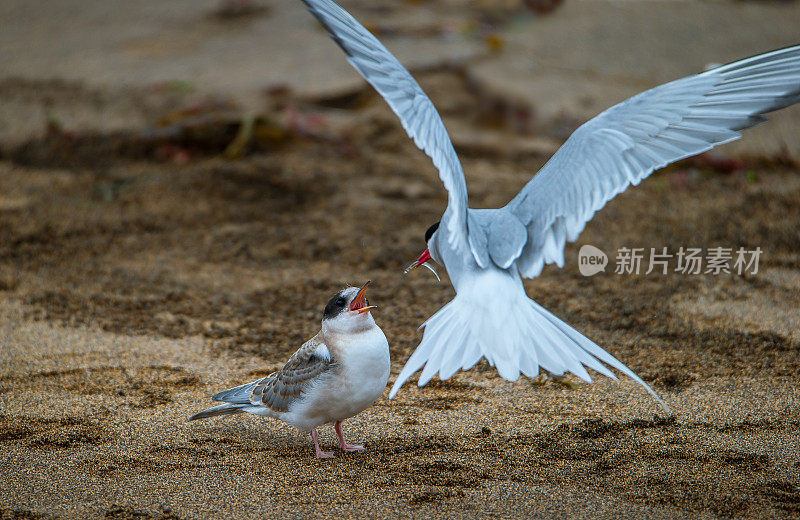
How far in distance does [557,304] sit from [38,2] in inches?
253

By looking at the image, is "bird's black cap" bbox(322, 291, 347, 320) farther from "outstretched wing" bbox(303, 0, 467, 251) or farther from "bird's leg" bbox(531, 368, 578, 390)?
"bird's leg" bbox(531, 368, 578, 390)

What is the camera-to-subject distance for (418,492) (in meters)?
2.44

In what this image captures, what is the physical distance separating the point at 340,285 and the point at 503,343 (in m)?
1.81

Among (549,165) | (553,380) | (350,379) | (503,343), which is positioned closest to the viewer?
(503,343)

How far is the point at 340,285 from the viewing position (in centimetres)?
411

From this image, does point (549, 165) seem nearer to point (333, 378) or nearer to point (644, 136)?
point (644, 136)

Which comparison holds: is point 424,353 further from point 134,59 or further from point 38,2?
point 38,2

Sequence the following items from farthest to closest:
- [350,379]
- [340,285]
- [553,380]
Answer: [340,285] → [553,380] → [350,379]

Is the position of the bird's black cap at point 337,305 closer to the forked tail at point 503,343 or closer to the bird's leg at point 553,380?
the forked tail at point 503,343

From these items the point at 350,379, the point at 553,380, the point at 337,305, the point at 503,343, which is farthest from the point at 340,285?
the point at 503,343

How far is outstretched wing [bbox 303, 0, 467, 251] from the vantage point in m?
2.55

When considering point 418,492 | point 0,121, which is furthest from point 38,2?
point 418,492

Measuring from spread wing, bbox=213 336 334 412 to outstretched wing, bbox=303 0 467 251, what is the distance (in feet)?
1.84

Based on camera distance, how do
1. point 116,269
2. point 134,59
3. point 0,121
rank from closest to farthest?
point 116,269 < point 0,121 < point 134,59
